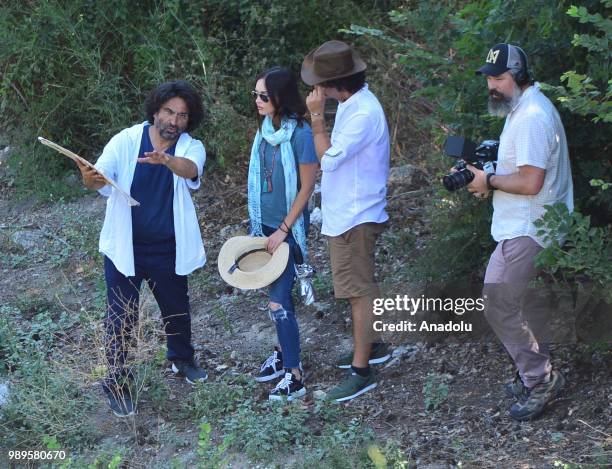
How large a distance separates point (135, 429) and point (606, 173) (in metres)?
2.82

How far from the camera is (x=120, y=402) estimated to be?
5562 mm

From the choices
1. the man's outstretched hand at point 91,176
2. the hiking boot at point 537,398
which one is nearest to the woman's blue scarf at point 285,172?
the man's outstretched hand at point 91,176

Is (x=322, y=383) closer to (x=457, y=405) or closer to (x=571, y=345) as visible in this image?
(x=457, y=405)

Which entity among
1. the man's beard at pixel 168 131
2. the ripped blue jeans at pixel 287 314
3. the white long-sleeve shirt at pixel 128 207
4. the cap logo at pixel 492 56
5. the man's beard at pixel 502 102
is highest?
the cap logo at pixel 492 56

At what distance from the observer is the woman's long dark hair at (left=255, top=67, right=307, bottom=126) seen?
552 centimetres

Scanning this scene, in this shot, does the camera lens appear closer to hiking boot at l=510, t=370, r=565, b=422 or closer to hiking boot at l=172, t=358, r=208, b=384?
hiking boot at l=510, t=370, r=565, b=422

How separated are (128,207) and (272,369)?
132 centimetres

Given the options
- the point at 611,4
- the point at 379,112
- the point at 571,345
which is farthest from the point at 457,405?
the point at 611,4

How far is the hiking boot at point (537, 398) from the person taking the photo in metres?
4.91

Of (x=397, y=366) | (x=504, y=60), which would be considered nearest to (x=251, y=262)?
(x=397, y=366)

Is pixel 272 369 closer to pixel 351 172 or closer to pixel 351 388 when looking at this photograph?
pixel 351 388

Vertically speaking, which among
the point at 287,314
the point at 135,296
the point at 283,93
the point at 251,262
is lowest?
the point at 287,314

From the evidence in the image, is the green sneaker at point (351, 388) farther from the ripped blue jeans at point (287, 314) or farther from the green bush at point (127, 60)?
the green bush at point (127, 60)

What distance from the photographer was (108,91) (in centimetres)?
923
